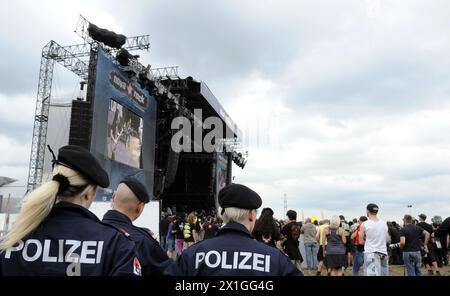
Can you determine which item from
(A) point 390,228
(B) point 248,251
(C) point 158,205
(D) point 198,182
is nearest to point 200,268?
(B) point 248,251

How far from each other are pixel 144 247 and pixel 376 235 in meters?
5.19

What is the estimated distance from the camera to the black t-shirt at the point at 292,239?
884 cm

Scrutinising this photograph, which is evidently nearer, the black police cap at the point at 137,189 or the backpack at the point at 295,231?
the black police cap at the point at 137,189

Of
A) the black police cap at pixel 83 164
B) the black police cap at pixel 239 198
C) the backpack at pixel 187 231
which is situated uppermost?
the backpack at pixel 187 231

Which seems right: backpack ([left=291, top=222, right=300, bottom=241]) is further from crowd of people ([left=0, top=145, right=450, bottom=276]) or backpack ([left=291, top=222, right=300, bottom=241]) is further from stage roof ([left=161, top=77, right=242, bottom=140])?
stage roof ([left=161, top=77, right=242, bottom=140])

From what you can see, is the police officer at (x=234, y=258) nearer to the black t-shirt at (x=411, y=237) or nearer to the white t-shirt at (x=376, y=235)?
the white t-shirt at (x=376, y=235)

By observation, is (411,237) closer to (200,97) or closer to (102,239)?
(102,239)

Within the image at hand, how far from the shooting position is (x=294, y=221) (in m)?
8.91

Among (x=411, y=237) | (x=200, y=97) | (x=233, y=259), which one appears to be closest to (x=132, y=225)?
(x=233, y=259)

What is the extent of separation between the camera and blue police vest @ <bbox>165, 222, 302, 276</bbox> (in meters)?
1.94

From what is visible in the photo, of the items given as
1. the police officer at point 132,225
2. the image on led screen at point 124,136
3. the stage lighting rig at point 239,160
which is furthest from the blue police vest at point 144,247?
the stage lighting rig at point 239,160

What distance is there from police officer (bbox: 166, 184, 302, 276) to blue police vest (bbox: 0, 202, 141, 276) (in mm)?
409

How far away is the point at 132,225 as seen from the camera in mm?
2717

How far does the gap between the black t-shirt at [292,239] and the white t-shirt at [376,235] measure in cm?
217
